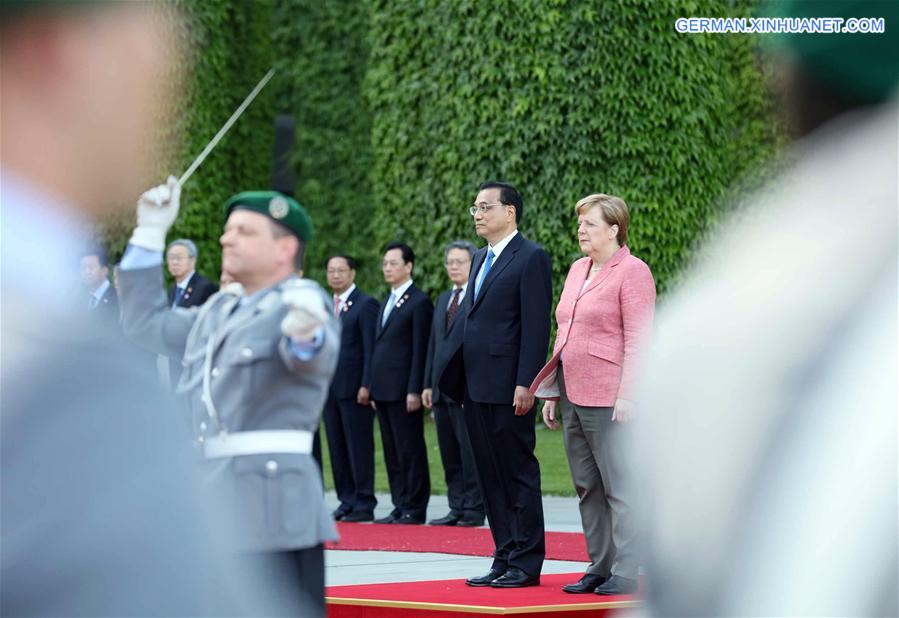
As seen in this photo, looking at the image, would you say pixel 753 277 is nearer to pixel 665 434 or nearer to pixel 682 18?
pixel 665 434

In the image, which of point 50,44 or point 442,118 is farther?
point 442,118

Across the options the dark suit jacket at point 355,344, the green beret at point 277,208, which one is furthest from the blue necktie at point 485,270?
the dark suit jacket at point 355,344

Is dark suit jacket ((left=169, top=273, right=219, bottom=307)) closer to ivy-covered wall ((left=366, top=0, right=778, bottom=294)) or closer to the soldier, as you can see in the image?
ivy-covered wall ((left=366, top=0, right=778, bottom=294))

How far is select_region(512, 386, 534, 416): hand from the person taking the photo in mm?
6539

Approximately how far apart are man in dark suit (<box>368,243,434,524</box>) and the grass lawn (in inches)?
84.1

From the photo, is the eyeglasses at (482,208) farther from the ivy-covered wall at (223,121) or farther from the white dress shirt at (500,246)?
the ivy-covered wall at (223,121)

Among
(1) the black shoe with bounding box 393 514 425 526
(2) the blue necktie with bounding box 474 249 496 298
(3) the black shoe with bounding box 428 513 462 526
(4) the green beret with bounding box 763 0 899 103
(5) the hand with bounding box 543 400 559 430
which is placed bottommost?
(1) the black shoe with bounding box 393 514 425 526

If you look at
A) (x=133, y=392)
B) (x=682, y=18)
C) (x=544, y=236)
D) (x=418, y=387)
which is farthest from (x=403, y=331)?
(x=133, y=392)

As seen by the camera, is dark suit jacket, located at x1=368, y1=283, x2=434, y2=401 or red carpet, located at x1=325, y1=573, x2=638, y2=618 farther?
dark suit jacket, located at x1=368, y1=283, x2=434, y2=401

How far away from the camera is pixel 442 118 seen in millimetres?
16953

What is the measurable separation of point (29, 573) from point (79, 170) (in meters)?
0.41

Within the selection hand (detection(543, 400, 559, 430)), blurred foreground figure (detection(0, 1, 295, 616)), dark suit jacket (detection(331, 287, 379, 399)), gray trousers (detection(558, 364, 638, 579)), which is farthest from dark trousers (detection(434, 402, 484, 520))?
blurred foreground figure (detection(0, 1, 295, 616))

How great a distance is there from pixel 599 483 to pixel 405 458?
4.25 metres

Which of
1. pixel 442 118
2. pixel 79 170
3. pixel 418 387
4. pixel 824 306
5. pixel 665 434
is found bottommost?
pixel 418 387
